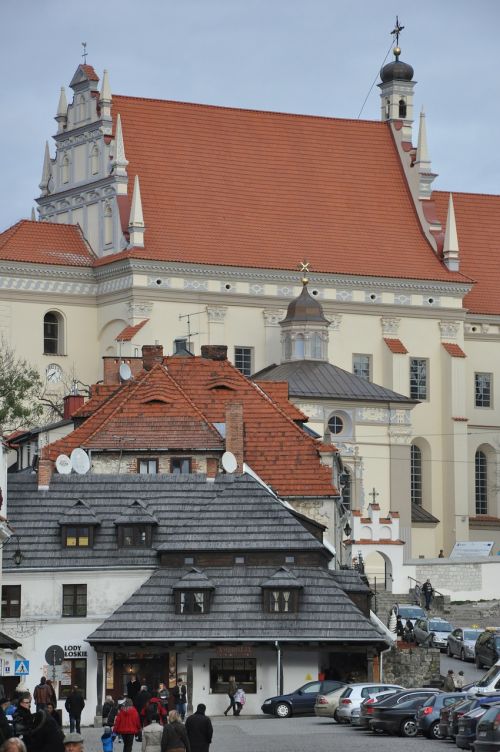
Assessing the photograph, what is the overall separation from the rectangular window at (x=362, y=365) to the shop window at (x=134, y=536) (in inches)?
2041

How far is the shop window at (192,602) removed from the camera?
61.0 metres

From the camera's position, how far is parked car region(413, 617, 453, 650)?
7525cm

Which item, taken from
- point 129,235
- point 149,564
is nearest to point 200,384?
point 149,564

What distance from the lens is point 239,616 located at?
61156mm

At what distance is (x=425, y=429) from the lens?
116m

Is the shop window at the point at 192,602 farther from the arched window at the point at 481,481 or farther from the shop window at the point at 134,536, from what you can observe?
the arched window at the point at 481,481

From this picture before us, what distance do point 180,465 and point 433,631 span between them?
11.7 meters

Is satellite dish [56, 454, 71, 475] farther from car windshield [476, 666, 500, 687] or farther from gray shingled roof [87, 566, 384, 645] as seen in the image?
car windshield [476, 666, 500, 687]

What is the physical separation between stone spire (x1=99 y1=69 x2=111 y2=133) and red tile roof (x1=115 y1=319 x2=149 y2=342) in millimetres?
9644

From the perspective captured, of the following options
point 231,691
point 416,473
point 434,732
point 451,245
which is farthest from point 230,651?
point 451,245

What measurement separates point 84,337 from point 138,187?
23.3ft

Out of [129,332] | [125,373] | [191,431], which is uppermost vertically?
[129,332]

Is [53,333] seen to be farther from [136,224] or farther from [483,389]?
[483,389]

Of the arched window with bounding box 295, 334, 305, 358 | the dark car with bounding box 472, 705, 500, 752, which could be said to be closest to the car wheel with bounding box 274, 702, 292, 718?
the dark car with bounding box 472, 705, 500, 752
